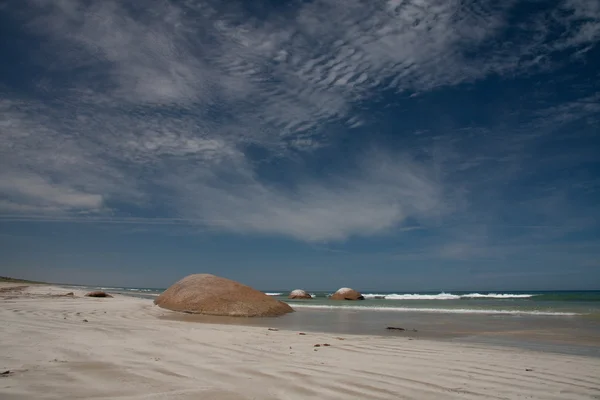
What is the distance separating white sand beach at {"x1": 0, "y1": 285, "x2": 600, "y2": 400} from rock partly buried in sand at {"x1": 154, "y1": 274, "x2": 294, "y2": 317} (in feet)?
19.8

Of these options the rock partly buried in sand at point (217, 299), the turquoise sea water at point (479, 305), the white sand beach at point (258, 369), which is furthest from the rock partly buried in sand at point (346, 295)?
the white sand beach at point (258, 369)

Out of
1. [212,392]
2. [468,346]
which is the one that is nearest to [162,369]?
[212,392]

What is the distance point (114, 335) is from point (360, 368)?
399cm

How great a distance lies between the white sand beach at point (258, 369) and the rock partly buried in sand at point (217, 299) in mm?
6022

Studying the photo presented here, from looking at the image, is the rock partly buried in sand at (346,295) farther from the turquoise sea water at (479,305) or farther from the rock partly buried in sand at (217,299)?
the rock partly buried in sand at (217,299)

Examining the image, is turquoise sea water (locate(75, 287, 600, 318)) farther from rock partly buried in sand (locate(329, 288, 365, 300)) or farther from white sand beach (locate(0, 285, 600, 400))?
white sand beach (locate(0, 285, 600, 400))

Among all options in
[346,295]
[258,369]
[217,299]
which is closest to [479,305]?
[346,295]

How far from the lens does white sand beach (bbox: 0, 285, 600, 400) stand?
337 centimetres

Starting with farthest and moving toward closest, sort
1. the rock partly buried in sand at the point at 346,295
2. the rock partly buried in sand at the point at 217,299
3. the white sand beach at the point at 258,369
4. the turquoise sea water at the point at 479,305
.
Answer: the rock partly buried in sand at the point at 346,295
the turquoise sea water at the point at 479,305
the rock partly buried in sand at the point at 217,299
the white sand beach at the point at 258,369

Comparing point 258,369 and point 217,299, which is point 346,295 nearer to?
point 217,299

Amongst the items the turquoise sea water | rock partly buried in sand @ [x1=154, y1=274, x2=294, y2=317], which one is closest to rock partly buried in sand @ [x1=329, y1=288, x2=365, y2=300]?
the turquoise sea water

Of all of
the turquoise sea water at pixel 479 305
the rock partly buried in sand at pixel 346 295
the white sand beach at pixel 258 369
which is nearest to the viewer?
the white sand beach at pixel 258 369

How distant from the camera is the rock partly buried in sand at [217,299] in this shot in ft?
41.4

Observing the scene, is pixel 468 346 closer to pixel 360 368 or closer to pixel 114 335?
pixel 360 368
